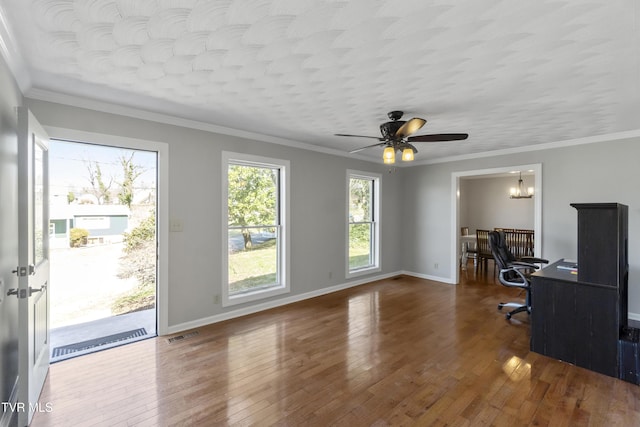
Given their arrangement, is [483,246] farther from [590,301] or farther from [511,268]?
[590,301]

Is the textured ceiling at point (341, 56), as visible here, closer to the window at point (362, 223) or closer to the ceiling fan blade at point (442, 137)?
the ceiling fan blade at point (442, 137)

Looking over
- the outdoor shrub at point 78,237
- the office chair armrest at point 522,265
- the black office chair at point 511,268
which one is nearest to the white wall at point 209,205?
the outdoor shrub at point 78,237

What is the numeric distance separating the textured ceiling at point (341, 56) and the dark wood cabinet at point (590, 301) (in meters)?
1.18

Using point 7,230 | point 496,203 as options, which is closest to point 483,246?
point 496,203

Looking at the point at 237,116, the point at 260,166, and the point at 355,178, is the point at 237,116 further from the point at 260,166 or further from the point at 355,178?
the point at 355,178

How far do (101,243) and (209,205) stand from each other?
1632 mm

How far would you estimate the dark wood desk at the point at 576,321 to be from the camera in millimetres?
2646

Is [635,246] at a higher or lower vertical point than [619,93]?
lower

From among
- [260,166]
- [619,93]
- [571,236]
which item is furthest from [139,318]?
[571,236]

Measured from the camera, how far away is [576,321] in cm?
284

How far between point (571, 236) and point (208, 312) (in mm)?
5169

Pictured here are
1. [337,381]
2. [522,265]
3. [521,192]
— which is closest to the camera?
[337,381]

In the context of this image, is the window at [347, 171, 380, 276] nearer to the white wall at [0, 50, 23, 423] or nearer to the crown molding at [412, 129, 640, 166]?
the crown molding at [412, 129, 640, 166]

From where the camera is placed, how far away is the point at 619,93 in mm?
2684
